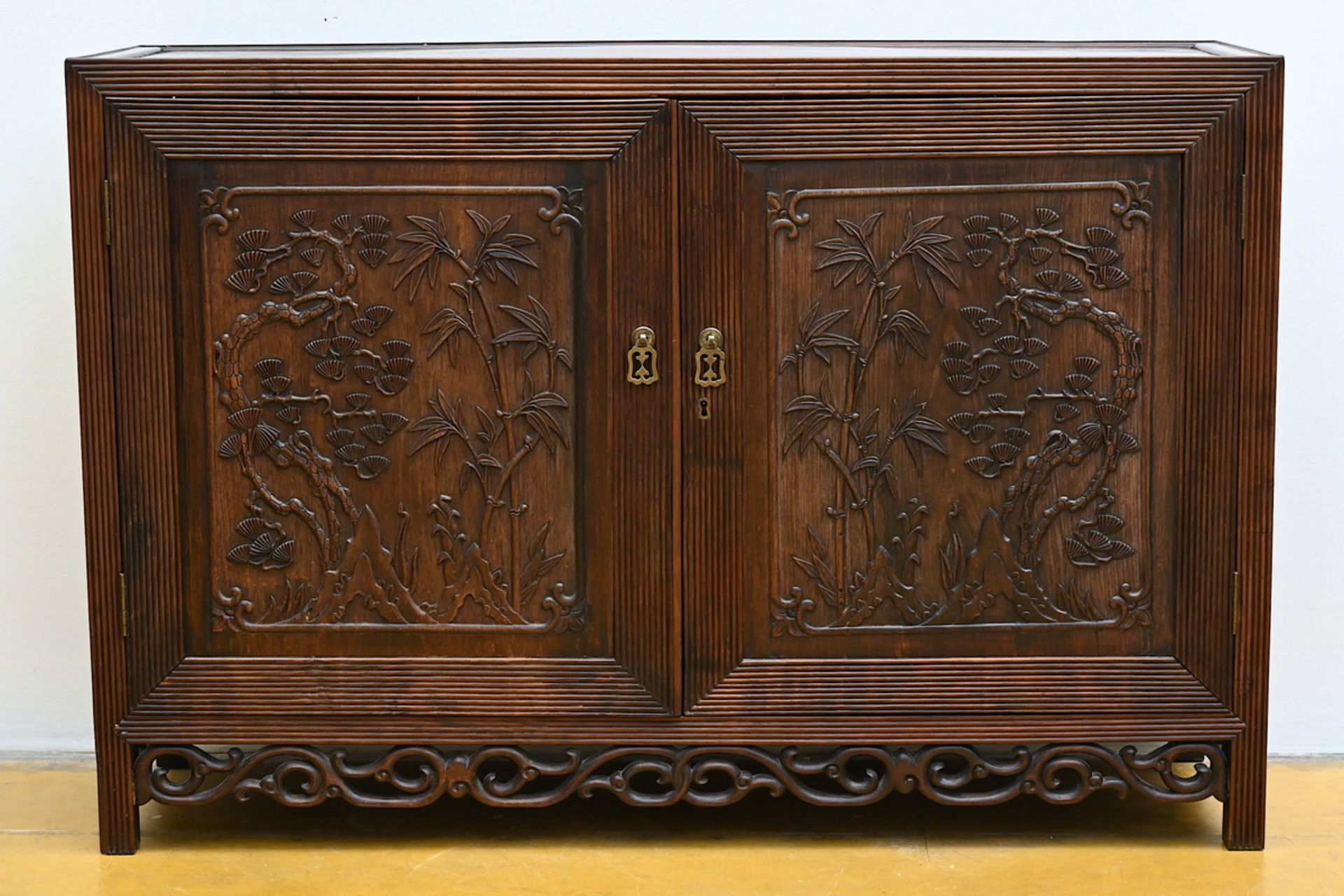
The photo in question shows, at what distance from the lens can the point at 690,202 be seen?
87.7 inches

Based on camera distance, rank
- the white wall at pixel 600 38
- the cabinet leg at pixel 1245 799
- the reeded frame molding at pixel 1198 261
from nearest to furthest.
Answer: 1. the reeded frame molding at pixel 1198 261
2. the cabinet leg at pixel 1245 799
3. the white wall at pixel 600 38

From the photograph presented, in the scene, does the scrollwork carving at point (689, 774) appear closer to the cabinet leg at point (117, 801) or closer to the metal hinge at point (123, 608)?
the cabinet leg at point (117, 801)

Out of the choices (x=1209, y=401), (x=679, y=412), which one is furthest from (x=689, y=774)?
(x=1209, y=401)

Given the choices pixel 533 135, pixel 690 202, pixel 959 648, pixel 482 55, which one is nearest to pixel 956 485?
pixel 959 648

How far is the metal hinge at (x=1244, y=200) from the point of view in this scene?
2221 millimetres

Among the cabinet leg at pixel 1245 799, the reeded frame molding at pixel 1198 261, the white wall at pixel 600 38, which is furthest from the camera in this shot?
the white wall at pixel 600 38

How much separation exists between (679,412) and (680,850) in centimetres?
69

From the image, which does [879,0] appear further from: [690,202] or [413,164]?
[413,164]

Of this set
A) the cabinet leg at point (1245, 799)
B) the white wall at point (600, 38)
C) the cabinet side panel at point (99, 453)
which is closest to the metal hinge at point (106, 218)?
the cabinet side panel at point (99, 453)

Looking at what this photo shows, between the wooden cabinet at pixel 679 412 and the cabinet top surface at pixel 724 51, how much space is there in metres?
0.02

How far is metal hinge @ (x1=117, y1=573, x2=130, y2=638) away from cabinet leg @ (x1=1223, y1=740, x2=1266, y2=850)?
170cm

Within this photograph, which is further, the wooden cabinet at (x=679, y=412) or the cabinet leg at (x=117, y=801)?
the cabinet leg at (x=117, y=801)

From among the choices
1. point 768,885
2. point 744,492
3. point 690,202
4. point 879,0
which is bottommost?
point 768,885

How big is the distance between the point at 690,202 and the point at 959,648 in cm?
79
